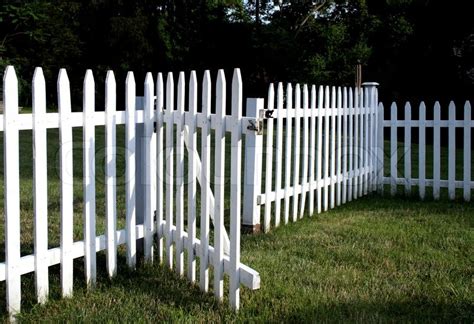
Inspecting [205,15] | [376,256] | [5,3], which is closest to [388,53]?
[205,15]

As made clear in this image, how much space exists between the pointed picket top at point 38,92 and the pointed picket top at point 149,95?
3.15 ft

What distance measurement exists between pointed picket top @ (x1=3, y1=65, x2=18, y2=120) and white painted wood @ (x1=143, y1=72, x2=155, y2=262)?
3.82 feet

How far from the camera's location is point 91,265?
3.93m

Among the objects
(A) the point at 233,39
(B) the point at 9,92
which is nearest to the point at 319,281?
(B) the point at 9,92

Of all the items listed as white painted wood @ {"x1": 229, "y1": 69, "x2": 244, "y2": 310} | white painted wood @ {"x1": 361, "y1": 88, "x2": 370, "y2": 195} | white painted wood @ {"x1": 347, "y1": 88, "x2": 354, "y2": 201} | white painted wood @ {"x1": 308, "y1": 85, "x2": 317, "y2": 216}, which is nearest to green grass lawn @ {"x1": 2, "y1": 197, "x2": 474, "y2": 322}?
white painted wood @ {"x1": 229, "y1": 69, "x2": 244, "y2": 310}

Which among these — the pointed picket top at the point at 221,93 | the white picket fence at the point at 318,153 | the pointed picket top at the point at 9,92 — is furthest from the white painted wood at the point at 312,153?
the pointed picket top at the point at 9,92

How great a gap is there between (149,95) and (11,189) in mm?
1353

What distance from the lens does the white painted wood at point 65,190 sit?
3.66 meters

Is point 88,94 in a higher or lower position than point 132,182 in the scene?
higher

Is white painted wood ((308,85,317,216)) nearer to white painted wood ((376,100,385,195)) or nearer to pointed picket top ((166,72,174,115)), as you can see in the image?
white painted wood ((376,100,385,195))

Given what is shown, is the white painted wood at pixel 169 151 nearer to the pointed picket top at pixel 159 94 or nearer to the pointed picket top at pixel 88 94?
the pointed picket top at pixel 159 94

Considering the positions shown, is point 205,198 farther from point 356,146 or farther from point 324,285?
point 356,146

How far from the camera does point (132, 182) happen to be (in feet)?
14.0

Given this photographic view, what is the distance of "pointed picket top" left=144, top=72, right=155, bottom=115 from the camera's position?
4.30 metres
